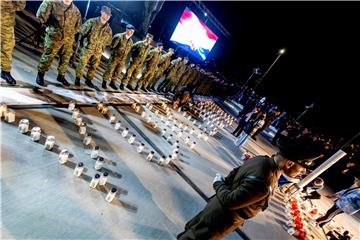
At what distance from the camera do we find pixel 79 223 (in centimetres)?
283

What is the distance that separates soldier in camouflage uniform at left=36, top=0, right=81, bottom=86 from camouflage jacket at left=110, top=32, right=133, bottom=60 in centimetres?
179

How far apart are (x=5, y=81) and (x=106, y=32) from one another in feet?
9.76

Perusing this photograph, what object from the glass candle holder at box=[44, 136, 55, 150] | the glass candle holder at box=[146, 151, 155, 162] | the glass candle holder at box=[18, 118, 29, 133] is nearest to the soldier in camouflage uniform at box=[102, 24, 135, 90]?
the glass candle holder at box=[146, 151, 155, 162]

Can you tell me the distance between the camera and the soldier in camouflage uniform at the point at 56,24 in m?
5.10

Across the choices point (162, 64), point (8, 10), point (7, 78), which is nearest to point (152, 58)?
point (162, 64)

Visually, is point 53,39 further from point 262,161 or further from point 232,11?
point 232,11

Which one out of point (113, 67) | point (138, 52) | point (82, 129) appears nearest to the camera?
point (82, 129)

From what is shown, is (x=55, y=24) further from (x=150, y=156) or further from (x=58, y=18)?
(x=150, y=156)

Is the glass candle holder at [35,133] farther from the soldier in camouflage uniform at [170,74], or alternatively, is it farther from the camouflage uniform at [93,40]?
the soldier in camouflage uniform at [170,74]

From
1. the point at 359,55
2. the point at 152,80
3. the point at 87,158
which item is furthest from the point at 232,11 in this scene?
the point at 87,158

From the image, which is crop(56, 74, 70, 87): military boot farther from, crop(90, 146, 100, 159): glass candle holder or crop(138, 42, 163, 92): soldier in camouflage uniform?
crop(138, 42, 163, 92): soldier in camouflage uniform

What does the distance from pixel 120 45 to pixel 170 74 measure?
491 centimetres

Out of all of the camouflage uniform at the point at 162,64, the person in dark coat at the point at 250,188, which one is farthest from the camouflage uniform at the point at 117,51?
the person in dark coat at the point at 250,188

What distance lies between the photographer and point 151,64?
32.9 ft
